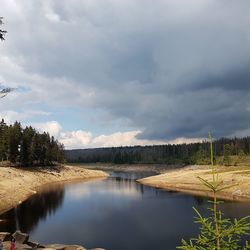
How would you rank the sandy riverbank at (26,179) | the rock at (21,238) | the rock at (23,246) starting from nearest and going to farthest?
the rock at (23,246), the rock at (21,238), the sandy riverbank at (26,179)

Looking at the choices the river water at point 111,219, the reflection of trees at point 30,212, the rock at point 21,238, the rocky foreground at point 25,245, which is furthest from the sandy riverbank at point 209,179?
the rock at point 21,238

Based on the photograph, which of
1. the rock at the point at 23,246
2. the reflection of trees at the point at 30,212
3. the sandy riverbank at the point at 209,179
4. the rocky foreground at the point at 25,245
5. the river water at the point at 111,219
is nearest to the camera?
the rock at the point at 23,246

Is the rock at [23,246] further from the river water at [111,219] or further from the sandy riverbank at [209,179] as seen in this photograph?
the sandy riverbank at [209,179]

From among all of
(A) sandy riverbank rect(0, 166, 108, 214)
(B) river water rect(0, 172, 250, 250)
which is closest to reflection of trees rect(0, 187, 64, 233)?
(B) river water rect(0, 172, 250, 250)

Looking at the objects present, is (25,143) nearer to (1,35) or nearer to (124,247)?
(124,247)

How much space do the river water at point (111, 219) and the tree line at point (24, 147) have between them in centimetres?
5163

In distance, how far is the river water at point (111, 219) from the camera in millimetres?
46031

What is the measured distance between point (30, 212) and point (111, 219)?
640 inches

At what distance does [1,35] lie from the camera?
74.5 ft

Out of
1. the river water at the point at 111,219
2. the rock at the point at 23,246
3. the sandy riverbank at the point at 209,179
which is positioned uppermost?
the sandy riverbank at the point at 209,179

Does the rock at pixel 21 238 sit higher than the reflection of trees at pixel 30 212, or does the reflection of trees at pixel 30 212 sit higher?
the rock at pixel 21 238

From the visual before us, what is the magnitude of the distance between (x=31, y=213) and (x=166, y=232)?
90.6 feet

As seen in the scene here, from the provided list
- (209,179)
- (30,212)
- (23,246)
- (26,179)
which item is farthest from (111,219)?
(26,179)

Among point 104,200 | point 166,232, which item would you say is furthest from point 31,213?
point 166,232
